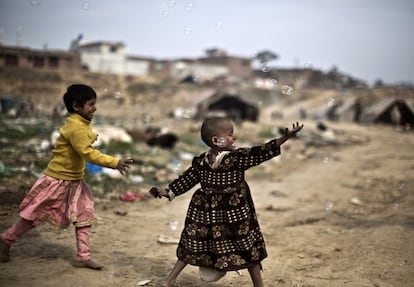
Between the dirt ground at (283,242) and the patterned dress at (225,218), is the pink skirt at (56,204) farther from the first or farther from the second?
the patterned dress at (225,218)

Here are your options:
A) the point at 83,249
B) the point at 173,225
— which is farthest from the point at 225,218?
the point at 173,225

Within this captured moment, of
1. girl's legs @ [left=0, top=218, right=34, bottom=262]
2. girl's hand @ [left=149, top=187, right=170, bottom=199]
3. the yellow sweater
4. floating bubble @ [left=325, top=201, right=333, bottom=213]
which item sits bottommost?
floating bubble @ [left=325, top=201, right=333, bottom=213]

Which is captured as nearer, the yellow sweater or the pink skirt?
the yellow sweater

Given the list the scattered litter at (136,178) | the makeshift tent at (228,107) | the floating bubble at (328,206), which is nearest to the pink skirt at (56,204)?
the floating bubble at (328,206)

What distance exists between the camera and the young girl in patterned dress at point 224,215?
108 inches

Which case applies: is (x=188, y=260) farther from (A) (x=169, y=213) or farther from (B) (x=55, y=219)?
(A) (x=169, y=213)

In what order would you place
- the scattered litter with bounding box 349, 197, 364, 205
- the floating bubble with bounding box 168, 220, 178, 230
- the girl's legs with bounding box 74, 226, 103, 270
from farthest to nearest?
the scattered litter with bounding box 349, 197, 364, 205, the floating bubble with bounding box 168, 220, 178, 230, the girl's legs with bounding box 74, 226, 103, 270

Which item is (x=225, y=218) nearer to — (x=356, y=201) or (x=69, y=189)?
(x=69, y=189)

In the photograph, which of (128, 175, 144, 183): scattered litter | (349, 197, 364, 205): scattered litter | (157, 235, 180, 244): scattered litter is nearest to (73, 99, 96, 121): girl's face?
(157, 235, 180, 244): scattered litter

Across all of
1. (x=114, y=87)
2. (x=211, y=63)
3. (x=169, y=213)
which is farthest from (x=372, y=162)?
(x=211, y=63)

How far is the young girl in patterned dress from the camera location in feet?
8.98

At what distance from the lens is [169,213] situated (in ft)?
19.4

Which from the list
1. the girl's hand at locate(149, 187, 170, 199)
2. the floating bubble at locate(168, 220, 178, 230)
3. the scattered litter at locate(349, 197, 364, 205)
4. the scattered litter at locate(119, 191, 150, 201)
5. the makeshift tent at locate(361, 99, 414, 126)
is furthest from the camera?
the makeshift tent at locate(361, 99, 414, 126)

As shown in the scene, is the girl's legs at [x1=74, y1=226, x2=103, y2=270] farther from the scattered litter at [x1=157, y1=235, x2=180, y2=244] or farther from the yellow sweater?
the scattered litter at [x1=157, y1=235, x2=180, y2=244]
